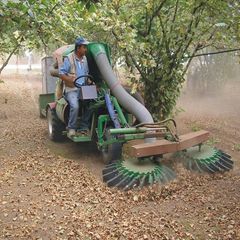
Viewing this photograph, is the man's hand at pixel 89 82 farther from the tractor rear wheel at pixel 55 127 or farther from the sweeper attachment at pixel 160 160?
the sweeper attachment at pixel 160 160

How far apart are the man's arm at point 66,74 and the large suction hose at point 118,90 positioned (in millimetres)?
525

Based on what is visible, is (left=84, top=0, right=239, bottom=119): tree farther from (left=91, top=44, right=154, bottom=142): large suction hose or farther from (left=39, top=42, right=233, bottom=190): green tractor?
(left=39, top=42, right=233, bottom=190): green tractor

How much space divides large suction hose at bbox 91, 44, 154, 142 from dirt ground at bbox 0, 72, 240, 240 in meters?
1.11

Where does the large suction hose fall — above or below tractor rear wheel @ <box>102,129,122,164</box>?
above

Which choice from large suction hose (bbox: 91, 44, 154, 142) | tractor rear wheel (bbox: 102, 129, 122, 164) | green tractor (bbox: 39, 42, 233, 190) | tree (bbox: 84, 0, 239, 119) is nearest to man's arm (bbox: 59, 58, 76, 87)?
green tractor (bbox: 39, 42, 233, 190)

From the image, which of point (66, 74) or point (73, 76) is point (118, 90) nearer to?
point (73, 76)

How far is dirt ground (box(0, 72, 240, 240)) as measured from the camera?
5.23 m

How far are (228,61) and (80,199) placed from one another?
1589 cm

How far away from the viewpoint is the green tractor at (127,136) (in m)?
6.77

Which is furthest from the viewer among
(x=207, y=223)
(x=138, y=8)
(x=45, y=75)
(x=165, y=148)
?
(x=45, y=75)

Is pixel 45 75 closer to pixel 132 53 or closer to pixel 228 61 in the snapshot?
pixel 132 53

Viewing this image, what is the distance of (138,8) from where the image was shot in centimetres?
916

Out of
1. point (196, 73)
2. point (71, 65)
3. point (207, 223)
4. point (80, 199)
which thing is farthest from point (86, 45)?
point (196, 73)

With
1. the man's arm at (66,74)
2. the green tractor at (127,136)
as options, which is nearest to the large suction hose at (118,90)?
the green tractor at (127,136)
